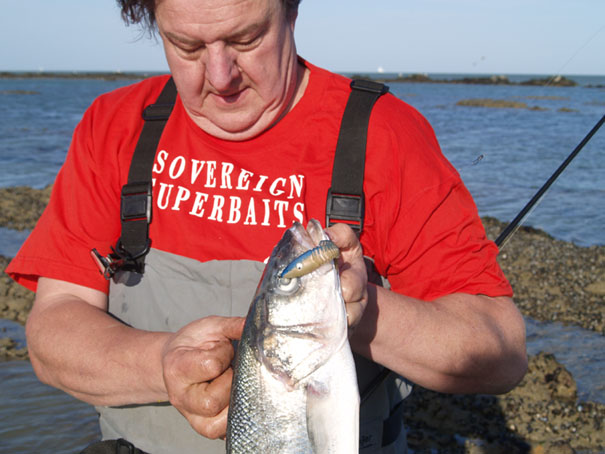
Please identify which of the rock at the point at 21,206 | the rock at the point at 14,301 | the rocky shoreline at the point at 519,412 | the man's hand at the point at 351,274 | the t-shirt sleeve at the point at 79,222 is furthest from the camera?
the rock at the point at 21,206

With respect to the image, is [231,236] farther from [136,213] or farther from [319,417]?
[319,417]

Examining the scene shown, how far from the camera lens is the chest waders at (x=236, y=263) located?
7.11 ft

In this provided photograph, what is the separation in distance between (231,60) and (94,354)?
4.00 feet

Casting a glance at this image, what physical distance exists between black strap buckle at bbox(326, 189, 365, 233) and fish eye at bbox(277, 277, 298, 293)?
0.52 meters

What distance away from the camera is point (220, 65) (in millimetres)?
2072

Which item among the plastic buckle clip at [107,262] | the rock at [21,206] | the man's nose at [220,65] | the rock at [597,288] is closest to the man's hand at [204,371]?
the plastic buckle clip at [107,262]

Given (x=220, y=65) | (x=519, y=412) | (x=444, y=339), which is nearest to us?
(x=444, y=339)

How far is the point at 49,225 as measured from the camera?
2.34 meters

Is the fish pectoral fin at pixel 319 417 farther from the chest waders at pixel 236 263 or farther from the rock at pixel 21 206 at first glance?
the rock at pixel 21 206

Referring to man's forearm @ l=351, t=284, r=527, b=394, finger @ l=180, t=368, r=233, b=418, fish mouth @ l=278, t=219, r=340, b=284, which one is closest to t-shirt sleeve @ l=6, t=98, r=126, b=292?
finger @ l=180, t=368, r=233, b=418

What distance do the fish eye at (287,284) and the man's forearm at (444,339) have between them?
33cm

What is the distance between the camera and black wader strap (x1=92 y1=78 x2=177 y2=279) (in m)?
2.31

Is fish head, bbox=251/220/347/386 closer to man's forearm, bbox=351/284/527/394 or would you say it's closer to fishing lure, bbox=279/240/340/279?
fishing lure, bbox=279/240/340/279

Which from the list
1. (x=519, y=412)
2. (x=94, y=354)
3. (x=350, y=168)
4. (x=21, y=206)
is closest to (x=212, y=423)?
(x=94, y=354)
